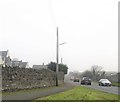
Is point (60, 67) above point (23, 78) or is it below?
above

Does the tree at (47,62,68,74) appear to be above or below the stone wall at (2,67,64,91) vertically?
above

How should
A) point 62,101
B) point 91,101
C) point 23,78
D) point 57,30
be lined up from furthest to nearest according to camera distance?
point 57,30 → point 23,78 → point 91,101 → point 62,101

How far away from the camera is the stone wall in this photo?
2212 centimetres

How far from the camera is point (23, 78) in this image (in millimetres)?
25922

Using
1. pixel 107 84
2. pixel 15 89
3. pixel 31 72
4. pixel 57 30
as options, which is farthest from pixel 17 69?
pixel 107 84

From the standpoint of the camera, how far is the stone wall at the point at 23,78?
72.6ft

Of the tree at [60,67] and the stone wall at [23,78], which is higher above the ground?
the tree at [60,67]

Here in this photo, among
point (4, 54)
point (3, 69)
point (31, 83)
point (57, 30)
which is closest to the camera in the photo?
point (3, 69)

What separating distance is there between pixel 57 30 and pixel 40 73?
10710 millimetres

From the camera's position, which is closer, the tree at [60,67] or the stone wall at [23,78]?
the stone wall at [23,78]

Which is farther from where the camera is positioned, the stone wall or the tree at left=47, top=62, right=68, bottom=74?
the tree at left=47, top=62, right=68, bottom=74

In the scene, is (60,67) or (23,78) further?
(60,67)

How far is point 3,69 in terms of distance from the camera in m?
21.8

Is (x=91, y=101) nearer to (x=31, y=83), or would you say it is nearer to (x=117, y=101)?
(x=117, y=101)
